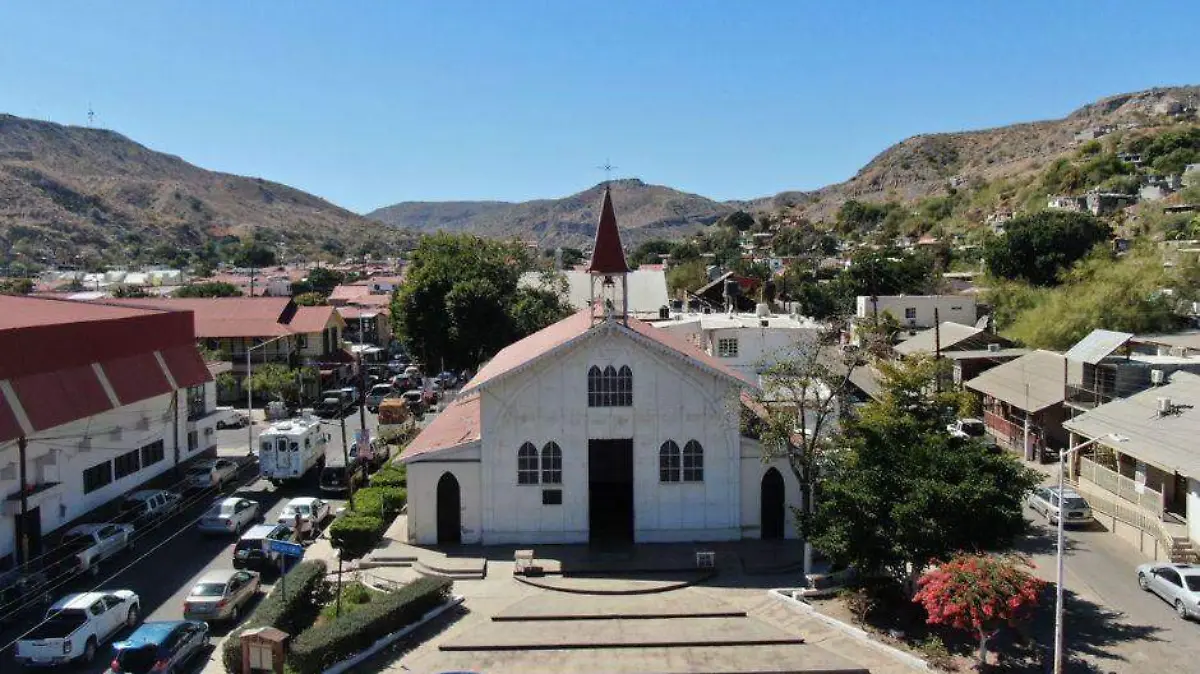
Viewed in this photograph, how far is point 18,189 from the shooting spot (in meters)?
182

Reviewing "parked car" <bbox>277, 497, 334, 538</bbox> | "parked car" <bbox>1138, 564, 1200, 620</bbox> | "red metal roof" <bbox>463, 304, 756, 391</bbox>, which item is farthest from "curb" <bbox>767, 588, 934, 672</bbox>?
"parked car" <bbox>277, 497, 334, 538</bbox>

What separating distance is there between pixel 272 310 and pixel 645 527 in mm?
43074

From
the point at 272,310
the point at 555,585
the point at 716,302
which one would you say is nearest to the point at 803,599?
the point at 555,585

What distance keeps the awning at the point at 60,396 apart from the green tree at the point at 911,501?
76.2ft

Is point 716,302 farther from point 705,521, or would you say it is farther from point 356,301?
point 705,521

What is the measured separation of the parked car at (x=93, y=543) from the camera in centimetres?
2609

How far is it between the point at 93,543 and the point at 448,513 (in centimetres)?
1075

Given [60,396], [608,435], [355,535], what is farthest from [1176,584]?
[60,396]

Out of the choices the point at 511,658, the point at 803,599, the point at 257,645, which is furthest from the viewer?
the point at 803,599

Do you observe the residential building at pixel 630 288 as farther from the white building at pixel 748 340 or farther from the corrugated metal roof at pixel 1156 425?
the corrugated metal roof at pixel 1156 425

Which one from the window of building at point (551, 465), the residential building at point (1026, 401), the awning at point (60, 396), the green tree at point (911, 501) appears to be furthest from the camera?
the residential building at point (1026, 401)

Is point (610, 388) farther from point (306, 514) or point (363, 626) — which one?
point (306, 514)

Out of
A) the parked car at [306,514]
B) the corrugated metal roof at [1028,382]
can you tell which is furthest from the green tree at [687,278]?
the parked car at [306,514]

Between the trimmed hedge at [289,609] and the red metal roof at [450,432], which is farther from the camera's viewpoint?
the red metal roof at [450,432]
